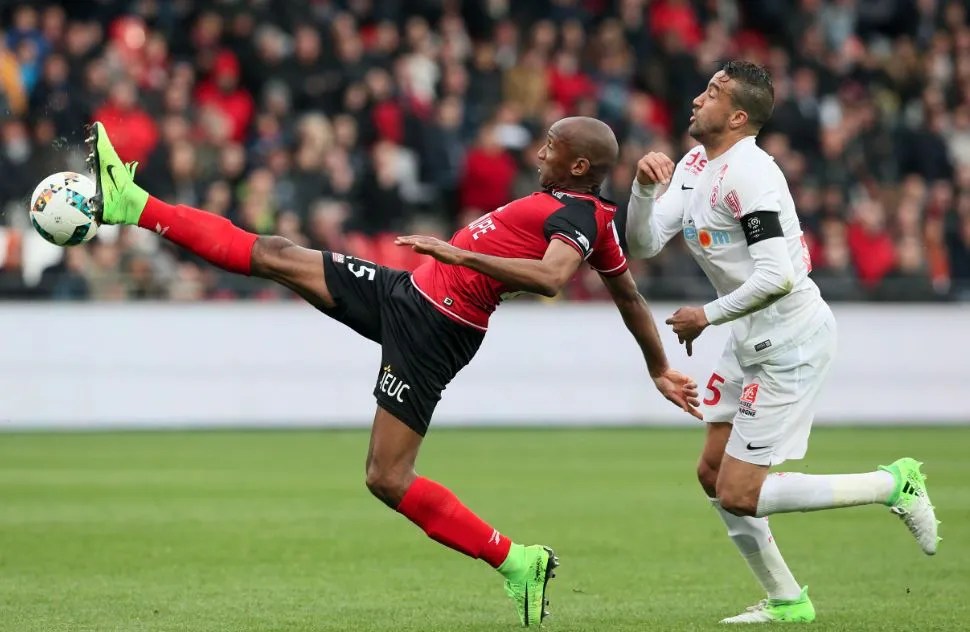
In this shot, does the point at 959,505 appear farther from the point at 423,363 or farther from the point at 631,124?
the point at 631,124

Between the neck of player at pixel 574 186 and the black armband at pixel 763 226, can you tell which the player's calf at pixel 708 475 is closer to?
the black armband at pixel 763 226

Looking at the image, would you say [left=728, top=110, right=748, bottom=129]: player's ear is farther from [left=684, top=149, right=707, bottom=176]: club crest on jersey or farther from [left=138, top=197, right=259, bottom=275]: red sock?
[left=138, top=197, right=259, bottom=275]: red sock

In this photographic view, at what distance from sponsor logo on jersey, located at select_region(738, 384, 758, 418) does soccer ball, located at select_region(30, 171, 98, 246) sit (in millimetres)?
3157

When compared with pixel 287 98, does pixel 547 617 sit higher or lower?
lower

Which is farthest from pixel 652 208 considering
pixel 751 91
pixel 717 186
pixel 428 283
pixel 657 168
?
pixel 428 283

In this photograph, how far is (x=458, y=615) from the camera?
730 cm

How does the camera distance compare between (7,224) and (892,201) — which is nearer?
(7,224)

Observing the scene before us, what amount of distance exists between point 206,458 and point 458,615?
7.45 m

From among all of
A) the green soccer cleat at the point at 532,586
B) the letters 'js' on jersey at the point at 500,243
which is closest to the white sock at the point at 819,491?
the green soccer cleat at the point at 532,586

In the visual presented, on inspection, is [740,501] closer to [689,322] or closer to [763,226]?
[689,322]

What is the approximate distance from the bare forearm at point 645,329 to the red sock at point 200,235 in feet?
6.29

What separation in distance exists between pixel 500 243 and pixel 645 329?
100 centimetres

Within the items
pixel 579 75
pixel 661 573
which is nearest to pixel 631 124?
pixel 579 75

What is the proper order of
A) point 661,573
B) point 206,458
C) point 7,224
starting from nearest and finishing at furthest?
point 661,573 < point 206,458 < point 7,224
